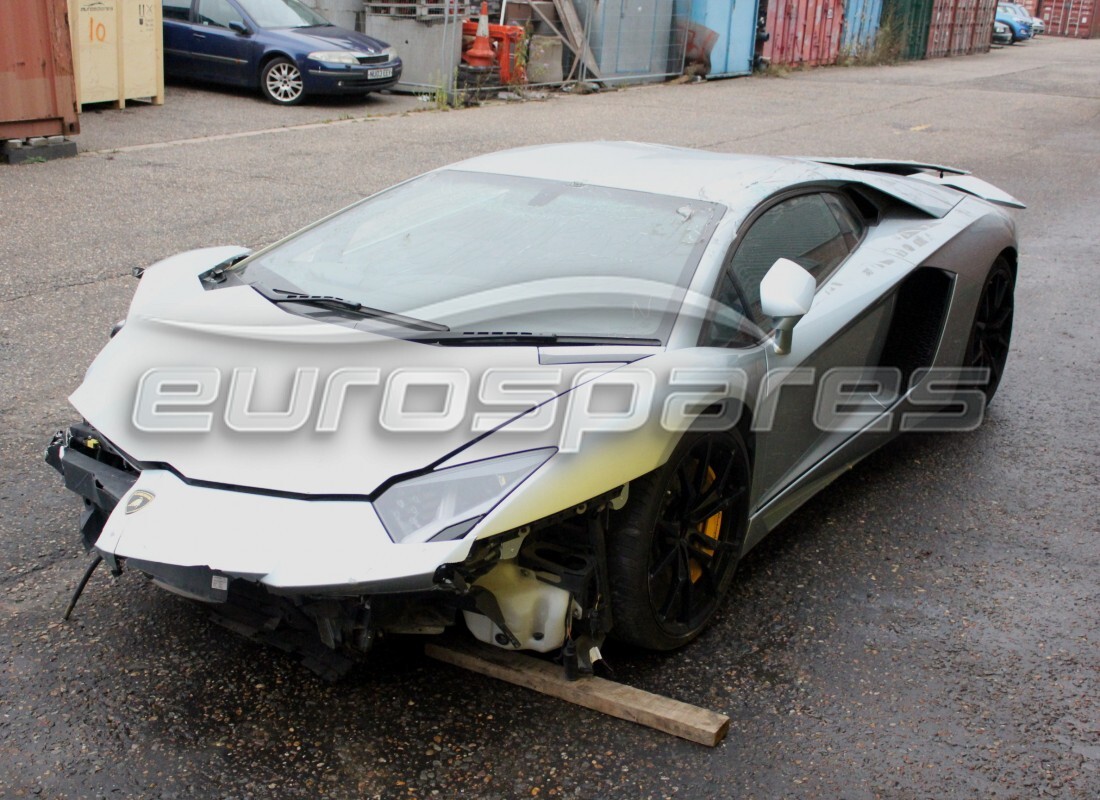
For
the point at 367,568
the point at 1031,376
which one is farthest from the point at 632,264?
the point at 1031,376

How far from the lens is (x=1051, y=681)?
→ 3336mm

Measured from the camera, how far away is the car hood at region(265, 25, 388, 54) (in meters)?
15.3

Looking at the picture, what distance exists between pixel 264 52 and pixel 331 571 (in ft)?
46.3

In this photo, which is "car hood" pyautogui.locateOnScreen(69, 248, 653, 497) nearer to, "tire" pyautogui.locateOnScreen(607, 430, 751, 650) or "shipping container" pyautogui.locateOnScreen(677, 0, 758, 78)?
"tire" pyautogui.locateOnScreen(607, 430, 751, 650)

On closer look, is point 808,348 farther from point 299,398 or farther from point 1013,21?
point 1013,21

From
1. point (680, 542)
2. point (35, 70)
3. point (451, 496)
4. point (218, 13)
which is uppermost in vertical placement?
point (218, 13)

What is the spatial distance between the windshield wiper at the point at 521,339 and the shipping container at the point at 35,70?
28.0 feet

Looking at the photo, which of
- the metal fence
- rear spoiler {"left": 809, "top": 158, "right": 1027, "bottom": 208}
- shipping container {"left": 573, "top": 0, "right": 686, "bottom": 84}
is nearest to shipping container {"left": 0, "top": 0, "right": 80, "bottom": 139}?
the metal fence

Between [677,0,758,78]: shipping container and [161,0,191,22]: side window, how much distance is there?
9.47m

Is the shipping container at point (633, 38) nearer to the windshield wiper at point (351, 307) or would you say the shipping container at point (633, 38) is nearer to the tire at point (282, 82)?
the tire at point (282, 82)

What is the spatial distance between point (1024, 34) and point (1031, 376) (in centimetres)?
4230

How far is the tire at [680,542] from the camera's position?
9.87ft

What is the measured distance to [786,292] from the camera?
3.33 m

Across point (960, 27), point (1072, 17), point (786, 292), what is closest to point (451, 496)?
point (786, 292)
